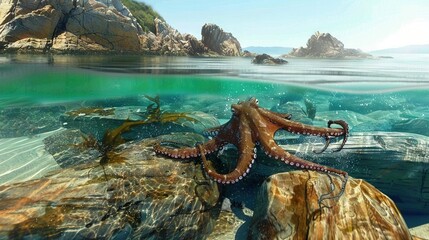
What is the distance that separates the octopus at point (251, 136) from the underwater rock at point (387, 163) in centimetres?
39

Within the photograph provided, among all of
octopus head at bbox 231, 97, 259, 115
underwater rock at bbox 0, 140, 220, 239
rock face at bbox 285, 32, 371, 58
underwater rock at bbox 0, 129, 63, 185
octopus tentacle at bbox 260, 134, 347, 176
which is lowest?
underwater rock at bbox 0, 129, 63, 185

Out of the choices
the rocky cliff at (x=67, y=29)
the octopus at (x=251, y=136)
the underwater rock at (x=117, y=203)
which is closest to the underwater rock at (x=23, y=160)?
the underwater rock at (x=117, y=203)

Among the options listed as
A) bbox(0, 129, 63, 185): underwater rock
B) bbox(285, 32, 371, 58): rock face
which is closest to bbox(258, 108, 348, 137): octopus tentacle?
bbox(0, 129, 63, 185): underwater rock

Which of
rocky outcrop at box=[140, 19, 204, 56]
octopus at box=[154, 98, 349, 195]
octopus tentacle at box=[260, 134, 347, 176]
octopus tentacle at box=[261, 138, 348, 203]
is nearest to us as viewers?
octopus tentacle at box=[261, 138, 348, 203]

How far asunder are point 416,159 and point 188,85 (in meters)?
19.7

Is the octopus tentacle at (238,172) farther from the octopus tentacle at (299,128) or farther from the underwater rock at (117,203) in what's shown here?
the octopus tentacle at (299,128)

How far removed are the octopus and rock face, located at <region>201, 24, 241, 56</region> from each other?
68540 mm

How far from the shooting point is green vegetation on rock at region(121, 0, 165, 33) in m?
Answer: 77.3

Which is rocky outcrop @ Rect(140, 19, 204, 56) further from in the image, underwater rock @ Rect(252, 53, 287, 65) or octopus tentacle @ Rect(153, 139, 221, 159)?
octopus tentacle @ Rect(153, 139, 221, 159)

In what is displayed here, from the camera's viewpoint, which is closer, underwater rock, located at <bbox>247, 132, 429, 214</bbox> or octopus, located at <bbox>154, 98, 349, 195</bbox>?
octopus, located at <bbox>154, 98, 349, 195</bbox>

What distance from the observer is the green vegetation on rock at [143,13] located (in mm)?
77312

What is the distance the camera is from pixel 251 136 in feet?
15.0

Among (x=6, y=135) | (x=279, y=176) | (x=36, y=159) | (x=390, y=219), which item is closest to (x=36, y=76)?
(x=6, y=135)

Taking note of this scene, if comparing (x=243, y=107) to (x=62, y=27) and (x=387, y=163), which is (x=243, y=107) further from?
(x=62, y=27)
